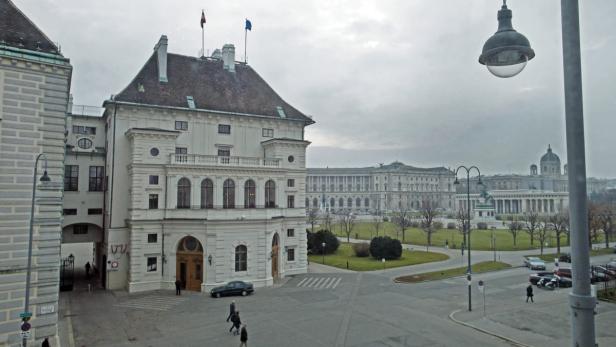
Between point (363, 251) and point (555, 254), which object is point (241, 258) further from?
point (555, 254)

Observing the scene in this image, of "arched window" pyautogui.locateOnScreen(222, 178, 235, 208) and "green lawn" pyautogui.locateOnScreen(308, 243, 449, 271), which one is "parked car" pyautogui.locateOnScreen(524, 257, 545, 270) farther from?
"arched window" pyautogui.locateOnScreen(222, 178, 235, 208)

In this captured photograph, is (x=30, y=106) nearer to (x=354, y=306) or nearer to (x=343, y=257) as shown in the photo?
(x=354, y=306)

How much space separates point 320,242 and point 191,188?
2361 centimetres

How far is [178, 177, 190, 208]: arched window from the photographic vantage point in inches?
1492

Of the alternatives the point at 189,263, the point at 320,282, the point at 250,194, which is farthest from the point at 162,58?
the point at 320,282

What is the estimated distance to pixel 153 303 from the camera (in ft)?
104

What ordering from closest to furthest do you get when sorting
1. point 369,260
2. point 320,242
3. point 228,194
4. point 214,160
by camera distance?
point 214,160, point 228,194, point 369,260, point 320,242

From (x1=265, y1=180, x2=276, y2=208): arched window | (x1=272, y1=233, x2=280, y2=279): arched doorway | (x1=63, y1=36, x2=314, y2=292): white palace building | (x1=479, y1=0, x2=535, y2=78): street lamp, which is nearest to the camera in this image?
(x1=479, y1=0, x2=535, y2=78): street lamp

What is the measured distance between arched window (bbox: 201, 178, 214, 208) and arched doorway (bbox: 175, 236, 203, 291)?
337 cm

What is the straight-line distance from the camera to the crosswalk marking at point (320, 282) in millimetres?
37688

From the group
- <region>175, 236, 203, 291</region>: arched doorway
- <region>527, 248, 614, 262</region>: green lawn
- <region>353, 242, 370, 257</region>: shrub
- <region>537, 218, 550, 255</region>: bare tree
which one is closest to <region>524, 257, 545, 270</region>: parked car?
<region>527, 248, 614, 262</region>: green lawn

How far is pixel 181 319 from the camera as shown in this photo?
27047 millimetres

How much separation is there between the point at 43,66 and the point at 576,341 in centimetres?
2340

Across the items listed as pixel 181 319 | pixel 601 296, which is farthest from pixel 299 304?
pixel 601 296
